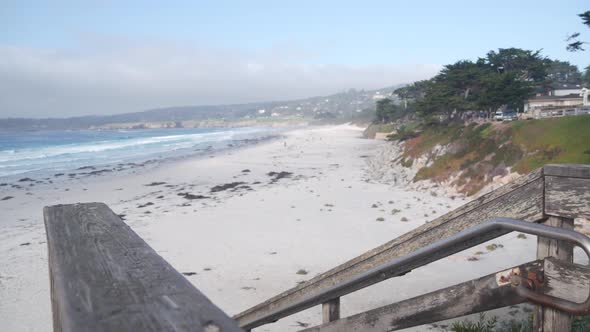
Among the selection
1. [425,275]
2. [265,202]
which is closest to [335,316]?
[425,275]

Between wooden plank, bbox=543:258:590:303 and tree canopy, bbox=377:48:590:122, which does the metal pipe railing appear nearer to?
wooden plank, bbox=543:258:590:303

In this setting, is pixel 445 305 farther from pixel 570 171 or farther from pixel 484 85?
pixel 484 85

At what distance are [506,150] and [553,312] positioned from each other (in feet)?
51.9

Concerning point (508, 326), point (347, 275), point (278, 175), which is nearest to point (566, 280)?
point (347, 275)

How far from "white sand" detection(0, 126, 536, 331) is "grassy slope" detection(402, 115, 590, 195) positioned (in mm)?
1913

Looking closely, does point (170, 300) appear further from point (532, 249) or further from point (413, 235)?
point (532, 249)

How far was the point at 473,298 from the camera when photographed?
159cm

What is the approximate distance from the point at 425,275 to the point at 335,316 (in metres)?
5.46

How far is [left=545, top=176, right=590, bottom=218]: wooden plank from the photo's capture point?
1.55m

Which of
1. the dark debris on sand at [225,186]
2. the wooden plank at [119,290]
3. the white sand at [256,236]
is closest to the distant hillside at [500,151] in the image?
the white sand at [256,236]

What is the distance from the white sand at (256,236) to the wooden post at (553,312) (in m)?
4.51

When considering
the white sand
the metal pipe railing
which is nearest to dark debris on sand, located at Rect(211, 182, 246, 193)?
the white sand

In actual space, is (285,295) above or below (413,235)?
below

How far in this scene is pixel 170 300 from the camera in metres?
1.00
